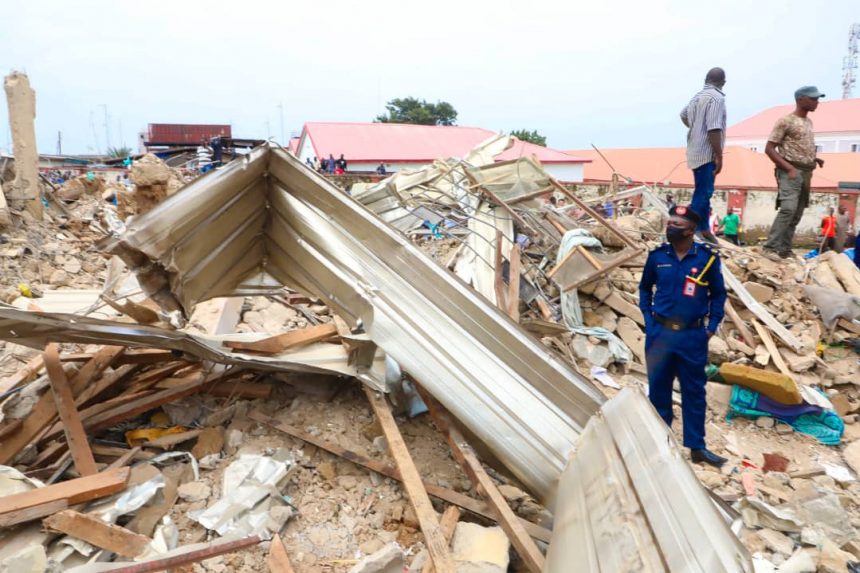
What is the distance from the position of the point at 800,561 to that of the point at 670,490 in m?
1.86

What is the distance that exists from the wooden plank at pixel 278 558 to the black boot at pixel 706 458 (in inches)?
111

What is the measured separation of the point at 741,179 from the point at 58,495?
27.9 m

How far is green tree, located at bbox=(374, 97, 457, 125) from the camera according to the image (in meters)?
49.6

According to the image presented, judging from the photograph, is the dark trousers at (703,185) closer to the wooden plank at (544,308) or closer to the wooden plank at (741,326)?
the wooden plank at (741,326)

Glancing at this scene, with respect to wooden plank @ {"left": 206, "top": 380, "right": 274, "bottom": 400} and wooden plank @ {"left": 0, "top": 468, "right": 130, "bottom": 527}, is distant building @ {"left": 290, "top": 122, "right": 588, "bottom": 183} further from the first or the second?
wooden plank @ {"left": 0, "top": 468, "right": 130, "bottom": 527}

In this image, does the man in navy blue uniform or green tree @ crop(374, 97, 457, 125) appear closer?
the man in navy blue uniform

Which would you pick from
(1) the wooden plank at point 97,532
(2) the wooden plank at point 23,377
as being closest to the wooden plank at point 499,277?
(1) the wooden plank at point 97,532

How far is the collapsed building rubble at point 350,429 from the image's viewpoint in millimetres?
2018

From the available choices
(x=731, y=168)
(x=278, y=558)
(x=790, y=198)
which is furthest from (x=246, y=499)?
(x=731, y=168)

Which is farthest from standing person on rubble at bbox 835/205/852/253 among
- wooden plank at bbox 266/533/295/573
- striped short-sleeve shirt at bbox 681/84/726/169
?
wooden plank at bbox 266/533/295/573

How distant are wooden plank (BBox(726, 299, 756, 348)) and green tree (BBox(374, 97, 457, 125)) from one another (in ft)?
152

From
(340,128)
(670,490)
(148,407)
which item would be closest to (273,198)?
(148,407)

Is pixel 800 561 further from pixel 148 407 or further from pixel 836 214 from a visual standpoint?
→ pixel 836 214

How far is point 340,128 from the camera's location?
3244 centimetres
